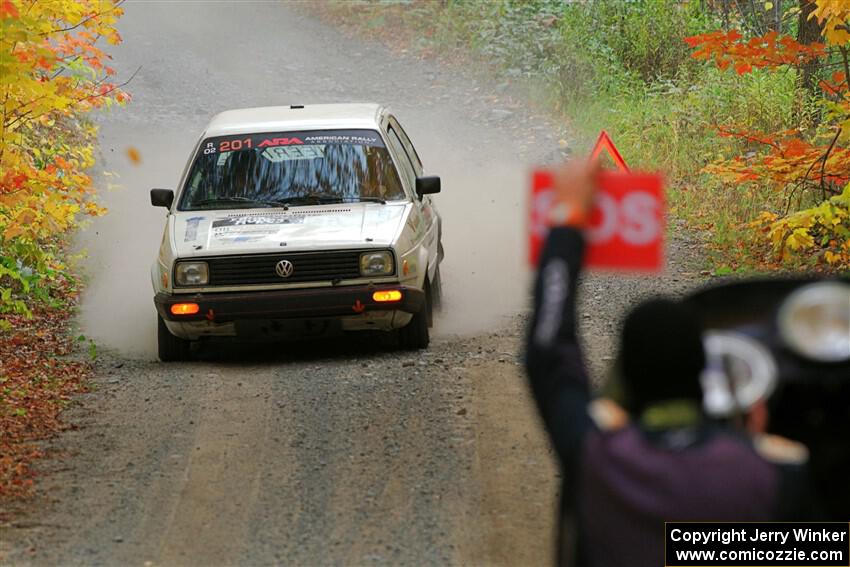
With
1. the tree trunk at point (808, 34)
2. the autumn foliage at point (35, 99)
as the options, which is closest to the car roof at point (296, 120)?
the autumn foliage at point (35, 99)

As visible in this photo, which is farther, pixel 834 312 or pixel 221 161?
pixel 221 161

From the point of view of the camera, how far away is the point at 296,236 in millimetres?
9398

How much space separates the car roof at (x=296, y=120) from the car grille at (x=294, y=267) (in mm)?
1626

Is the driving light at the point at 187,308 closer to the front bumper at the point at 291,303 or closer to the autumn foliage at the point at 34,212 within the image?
the front bumper at the point at 291,303

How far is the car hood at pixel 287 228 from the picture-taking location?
9.32m

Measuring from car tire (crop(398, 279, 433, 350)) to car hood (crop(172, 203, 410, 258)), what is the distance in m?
0.75

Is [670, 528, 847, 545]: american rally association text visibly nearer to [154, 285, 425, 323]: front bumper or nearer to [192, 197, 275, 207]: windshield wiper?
[154, 285, 425, 323]: front bumper

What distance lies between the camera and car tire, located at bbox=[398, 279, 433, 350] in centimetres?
977

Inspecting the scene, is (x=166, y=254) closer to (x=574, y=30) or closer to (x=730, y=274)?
(x=730, y=274)

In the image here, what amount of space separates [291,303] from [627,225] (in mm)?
6276

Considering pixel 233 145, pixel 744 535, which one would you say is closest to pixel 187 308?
pixel 233 145

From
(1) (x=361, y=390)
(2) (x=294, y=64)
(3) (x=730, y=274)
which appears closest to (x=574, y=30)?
(2) (x=294, y=64)

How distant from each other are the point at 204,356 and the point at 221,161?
1.64 metres

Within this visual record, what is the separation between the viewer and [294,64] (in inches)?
1038
